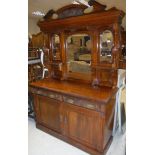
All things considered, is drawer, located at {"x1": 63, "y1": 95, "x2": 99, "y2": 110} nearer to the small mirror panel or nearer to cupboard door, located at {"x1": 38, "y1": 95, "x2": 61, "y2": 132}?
cupboard door, located at {"x1": 38, "y1": 95, "x2": 61, "y2": 132}

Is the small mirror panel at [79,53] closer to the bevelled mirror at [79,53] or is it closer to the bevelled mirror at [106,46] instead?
the bevelled mirror at [79,53]

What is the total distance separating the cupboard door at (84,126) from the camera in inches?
80.2

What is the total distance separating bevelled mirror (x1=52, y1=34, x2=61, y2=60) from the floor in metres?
1.29

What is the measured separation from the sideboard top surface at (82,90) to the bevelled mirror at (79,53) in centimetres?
24

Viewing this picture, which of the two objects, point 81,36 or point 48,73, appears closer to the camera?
point 81,36

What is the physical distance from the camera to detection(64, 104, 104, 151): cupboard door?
2037 millimetres

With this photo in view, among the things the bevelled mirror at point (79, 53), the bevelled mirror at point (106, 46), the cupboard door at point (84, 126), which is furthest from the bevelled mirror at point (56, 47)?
the cupboard door at point (84, 126)

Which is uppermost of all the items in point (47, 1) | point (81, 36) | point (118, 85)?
point (47, 1)

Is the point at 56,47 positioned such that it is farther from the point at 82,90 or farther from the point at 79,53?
the point at 82,90

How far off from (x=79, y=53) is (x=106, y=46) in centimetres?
46
